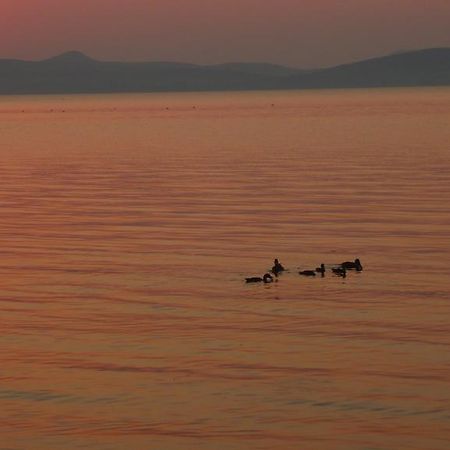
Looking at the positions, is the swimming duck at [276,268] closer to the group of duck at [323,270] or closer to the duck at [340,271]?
the group of duck at [323,270]

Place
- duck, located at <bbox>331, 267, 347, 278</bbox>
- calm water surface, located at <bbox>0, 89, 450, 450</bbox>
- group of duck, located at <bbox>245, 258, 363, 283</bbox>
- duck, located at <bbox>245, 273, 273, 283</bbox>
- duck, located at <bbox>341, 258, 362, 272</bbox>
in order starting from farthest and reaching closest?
duck, located at <bbox>341, 258, 362, 272</bbox> < group of duck, located at <bbox>245, 258, 363, 283</bbox> < duck, located at <bbox>331, 267, 347, 278</bbox> < duck, located at <bbox>245, 273, 273, 283</bbox> < calm water surface, located at <bbox>0, 89, 450, 450</bbox>

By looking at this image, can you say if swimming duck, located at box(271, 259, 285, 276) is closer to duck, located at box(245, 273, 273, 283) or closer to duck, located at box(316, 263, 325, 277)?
duck, located at box(245, 273, 273, 283)

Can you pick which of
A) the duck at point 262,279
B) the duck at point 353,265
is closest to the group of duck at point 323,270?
the duck at point 353,265

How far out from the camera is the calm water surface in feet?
66.5

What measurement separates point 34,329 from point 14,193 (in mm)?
33371

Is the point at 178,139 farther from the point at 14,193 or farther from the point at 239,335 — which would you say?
the point at 239,335

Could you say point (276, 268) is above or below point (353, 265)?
below

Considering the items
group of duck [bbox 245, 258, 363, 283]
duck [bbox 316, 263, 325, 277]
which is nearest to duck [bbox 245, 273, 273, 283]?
group of duck [bbox 245, 258, 363, 283]

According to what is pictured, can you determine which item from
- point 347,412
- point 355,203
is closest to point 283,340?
point 347,412

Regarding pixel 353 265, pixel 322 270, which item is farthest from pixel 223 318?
pixel 353 265

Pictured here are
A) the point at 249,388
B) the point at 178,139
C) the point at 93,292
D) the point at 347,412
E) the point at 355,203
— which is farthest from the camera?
the point at 178,139

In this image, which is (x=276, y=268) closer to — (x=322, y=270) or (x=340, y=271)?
(x=322, y=270)

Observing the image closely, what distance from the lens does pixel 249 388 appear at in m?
22.1

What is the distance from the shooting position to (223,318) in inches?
1109
